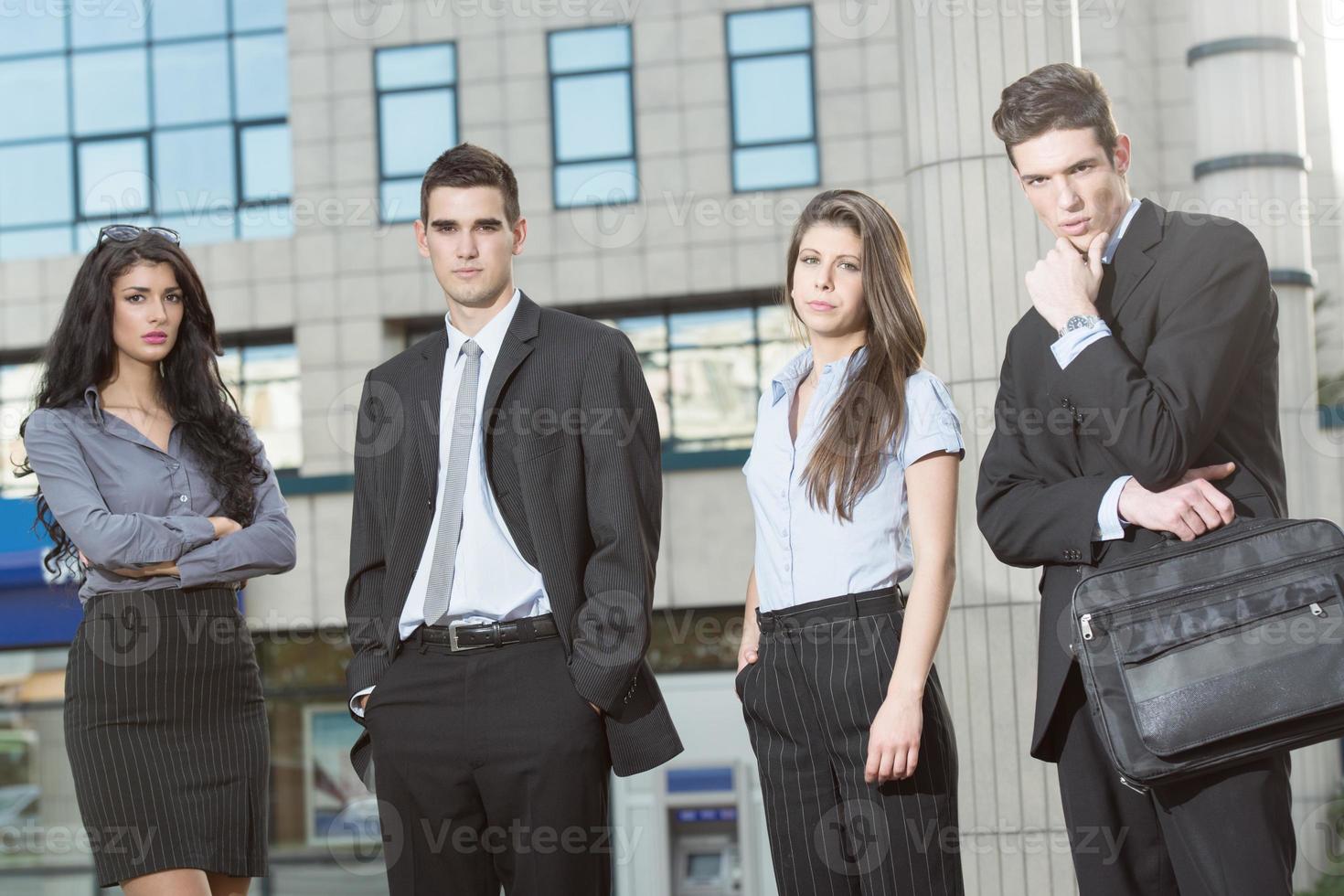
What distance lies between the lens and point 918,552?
133 inches

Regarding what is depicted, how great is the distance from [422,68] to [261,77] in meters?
1.97

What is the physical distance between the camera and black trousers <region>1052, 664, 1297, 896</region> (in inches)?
109

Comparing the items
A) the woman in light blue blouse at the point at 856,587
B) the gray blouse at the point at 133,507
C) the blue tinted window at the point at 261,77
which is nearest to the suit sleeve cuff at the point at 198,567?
the gray blouse at the point at 133,507

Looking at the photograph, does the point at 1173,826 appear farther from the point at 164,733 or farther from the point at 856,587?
the point at 164,733

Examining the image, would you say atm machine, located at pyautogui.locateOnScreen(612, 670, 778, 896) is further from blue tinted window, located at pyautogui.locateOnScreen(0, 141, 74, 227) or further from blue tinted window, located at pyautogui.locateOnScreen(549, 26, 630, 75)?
blue tinted window, located at pyautogui.locateOnScreen(0, 141, 74, 227)

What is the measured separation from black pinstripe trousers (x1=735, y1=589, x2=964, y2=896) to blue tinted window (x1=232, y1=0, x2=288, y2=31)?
14.9 metres

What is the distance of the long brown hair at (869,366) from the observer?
344 cm

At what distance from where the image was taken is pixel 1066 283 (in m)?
3.12

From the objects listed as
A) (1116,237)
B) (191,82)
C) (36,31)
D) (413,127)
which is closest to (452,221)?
(1116,237)

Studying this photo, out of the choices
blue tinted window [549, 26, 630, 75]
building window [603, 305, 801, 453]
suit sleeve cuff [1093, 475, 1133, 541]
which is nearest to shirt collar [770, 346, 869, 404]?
suit sleeve cuff [1093, 475, 1133, 541]

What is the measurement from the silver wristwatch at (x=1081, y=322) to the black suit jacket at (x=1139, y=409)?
6cm

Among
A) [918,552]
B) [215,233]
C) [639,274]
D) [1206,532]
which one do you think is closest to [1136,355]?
[1206,532]

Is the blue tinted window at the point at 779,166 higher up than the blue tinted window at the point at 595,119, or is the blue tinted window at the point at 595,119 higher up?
the blue tinted window at the point at 595,119

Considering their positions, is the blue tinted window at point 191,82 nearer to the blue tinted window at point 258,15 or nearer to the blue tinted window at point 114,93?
the blue tinted window at point 114,93
